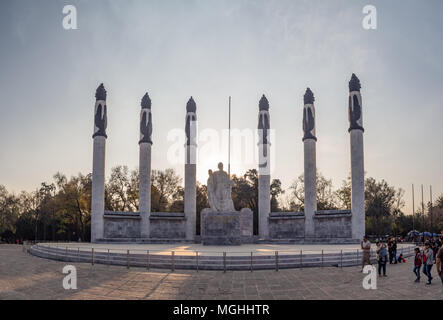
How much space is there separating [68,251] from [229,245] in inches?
394

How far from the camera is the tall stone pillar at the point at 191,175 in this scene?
1316 inches

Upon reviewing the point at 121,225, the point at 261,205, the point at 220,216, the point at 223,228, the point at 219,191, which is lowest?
the point at 121,225

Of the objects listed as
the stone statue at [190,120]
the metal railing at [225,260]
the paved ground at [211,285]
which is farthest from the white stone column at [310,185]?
the paved ground at [211,285]

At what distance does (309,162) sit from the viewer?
32.6 m

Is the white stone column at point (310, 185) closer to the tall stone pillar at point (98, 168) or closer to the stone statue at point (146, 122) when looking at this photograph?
the stone statue at point (146, 122)

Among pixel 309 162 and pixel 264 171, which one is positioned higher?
pixel 309 162

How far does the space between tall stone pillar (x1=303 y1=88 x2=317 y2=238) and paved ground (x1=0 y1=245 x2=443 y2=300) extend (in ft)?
55.7

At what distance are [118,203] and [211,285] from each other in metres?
40.3

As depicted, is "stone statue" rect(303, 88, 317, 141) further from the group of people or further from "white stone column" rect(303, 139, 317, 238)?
the group of people

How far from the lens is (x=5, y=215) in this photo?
45.6 metres

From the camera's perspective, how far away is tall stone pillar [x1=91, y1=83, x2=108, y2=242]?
30.6m

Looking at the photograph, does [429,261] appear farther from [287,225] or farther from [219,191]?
[287,225]

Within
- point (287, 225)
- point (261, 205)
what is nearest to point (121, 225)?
point (261, 205)
